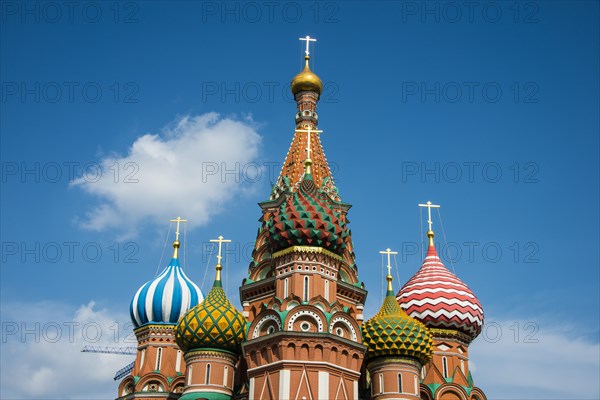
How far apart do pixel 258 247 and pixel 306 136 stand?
17.4 feet

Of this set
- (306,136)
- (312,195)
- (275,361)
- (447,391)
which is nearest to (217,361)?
(275,361)

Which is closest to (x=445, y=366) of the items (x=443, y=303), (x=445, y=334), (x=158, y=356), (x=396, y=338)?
(x=445, y=334)

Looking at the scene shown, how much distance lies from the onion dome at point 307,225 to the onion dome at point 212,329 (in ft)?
9.23

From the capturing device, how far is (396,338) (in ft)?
84.3

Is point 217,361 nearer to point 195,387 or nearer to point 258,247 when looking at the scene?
point 195,387

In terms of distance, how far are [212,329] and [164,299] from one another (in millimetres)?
6605

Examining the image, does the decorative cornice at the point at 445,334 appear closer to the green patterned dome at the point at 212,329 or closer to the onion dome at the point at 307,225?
the onion dome at the point at 307,225

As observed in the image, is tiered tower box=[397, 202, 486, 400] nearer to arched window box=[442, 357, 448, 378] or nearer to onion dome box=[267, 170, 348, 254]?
arched window box=[442, 357, 448, 378]

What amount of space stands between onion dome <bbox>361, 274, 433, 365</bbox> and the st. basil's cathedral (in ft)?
0.12

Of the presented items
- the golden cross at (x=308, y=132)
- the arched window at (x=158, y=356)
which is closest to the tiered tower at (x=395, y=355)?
the golden cross at (x=308, y=132)

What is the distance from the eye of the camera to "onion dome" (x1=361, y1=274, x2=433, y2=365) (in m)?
25.7

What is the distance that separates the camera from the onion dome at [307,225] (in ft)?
84.4

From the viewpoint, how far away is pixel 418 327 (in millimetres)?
26234

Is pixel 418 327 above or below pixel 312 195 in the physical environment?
below
